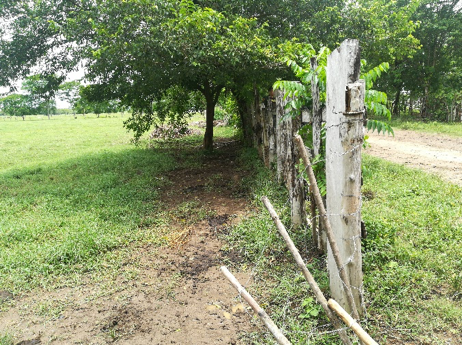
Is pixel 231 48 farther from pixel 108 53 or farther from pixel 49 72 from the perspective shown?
pixel 49 72

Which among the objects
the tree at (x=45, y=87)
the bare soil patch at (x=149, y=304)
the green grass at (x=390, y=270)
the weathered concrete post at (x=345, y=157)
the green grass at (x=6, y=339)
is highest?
the tree at (x=45, y=87)

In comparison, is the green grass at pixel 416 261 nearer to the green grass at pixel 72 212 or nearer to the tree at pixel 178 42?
the green grass at pixel 72 212

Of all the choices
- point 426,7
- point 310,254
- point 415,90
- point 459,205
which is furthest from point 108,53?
point 415,90

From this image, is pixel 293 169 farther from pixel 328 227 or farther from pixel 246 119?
pixel 246 119

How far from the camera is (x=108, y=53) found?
6.71 metres

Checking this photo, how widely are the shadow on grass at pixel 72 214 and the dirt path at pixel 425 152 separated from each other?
565 cm

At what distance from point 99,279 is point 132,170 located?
206 inches

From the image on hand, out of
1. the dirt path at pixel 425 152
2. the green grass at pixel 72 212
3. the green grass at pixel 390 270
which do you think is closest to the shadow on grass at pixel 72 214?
the green grass at pixel 72 212

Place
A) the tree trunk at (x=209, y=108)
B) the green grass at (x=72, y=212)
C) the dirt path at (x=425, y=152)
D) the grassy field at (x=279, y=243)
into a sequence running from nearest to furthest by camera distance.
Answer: the grassy field at (x=279, y=243)
the green grass at (x=72, y=212)
the dirt path at (x=425, y=152)
the tree trunk at (x=209, y=108)

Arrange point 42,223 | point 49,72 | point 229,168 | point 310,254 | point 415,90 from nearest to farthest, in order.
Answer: point 310,254 < point 42,223 < point 229,168 < point 49,72 < point 415,90

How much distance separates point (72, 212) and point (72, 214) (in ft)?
0.24

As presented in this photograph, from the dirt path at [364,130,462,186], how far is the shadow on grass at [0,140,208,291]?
565 cm

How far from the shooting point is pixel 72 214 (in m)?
5.93

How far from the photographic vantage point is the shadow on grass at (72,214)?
4.39 metres
